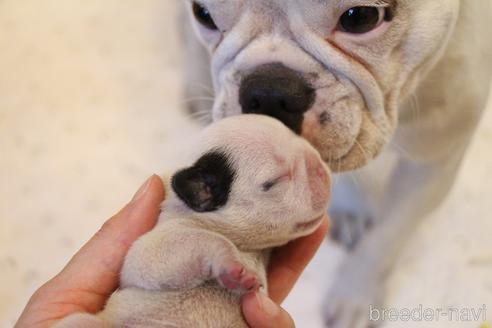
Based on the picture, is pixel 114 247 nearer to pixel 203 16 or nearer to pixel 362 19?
pixel 203 16

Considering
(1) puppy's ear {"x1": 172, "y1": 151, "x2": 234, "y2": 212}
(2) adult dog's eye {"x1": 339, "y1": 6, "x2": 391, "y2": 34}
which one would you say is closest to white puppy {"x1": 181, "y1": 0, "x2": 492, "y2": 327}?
(2) adult dog's eye {"x1": 339, "y1": 6, "x2": 391, "y2": 34}

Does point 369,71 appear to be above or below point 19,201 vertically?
above

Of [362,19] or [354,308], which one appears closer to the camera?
[362,19]

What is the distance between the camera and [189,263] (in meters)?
0.77

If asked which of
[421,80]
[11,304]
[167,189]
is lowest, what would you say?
[11,304]

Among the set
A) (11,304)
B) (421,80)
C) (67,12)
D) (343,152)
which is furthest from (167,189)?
(67,12)

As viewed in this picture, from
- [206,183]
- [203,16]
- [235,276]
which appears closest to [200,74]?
[203,16]

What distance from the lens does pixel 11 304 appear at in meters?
1.69

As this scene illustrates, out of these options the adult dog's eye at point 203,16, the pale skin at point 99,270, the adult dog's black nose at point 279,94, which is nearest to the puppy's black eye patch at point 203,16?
the adult dog's eye at point 203,16

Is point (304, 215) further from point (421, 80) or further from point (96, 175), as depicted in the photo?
point (96, 175)

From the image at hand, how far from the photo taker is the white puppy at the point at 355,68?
35.9 inches

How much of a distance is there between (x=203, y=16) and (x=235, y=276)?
0.55 m

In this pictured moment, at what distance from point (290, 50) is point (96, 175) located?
1.16 meters

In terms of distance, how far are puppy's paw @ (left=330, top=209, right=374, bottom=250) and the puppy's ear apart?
0.99 m
